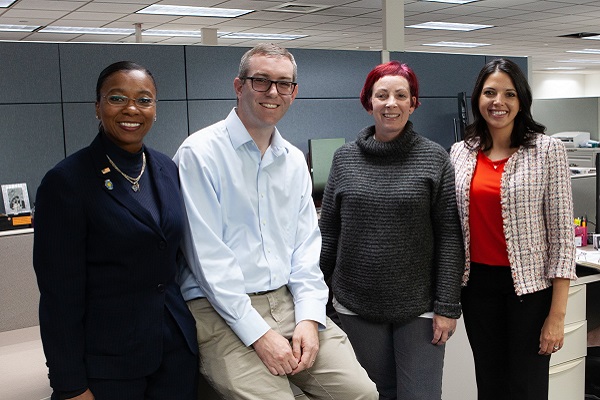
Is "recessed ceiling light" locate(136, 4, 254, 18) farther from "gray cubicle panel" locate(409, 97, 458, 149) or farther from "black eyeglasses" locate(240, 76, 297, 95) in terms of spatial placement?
"black eyeglasses" locate(240, 76, 297, 95)

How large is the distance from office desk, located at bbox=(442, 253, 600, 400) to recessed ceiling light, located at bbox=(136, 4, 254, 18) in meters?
5.97

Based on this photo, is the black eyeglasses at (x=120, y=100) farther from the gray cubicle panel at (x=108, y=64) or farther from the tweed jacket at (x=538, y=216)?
the gray cubicle panel at (x=108, y=64)

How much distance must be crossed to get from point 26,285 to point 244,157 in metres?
1.33

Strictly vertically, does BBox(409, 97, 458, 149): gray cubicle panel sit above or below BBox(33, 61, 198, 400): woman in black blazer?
above

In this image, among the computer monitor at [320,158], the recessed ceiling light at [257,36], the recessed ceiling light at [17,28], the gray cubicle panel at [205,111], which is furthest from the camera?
the recessed ceiling light at [257,36]

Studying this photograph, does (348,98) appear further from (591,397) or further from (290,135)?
(591,397)

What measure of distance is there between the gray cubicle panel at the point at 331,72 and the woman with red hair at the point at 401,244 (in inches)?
101

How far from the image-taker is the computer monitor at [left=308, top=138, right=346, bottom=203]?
4193 millimetres

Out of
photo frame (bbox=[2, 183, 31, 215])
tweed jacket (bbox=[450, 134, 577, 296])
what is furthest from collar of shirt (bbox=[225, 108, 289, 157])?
photo frame (bbox=[2, 183, 31, 215])

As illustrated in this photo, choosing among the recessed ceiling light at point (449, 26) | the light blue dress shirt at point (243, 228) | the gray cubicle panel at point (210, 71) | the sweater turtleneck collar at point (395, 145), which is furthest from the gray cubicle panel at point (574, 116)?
the light blue dress shirt at point (243, 228)

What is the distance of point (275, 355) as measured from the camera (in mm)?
1507

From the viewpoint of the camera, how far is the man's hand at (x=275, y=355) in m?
1.51

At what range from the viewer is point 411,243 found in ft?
5.84

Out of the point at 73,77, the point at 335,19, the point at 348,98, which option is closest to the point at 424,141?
the point at 73,77
